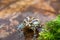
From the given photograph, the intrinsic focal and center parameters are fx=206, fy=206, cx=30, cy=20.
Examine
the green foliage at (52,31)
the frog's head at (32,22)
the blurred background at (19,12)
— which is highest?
the blurred background at (19,12)

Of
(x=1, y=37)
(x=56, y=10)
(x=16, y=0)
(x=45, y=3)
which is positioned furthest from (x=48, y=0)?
(x=1, y=37)

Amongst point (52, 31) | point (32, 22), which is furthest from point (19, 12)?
point (52, 31)

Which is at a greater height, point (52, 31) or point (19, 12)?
point (19, 12)

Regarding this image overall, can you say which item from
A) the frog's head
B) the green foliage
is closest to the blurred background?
the frog's head

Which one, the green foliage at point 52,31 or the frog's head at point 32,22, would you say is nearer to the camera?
the green foliage at point 52,31

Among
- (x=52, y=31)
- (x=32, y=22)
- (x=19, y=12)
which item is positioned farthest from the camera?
(x=19, y=12)

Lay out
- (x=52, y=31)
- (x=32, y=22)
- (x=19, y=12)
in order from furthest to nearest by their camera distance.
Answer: (x=19, y=12)
(x=32, y=22)
(x=52, y=31)

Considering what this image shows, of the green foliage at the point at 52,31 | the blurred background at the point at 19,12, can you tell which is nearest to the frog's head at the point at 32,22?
the blurred background at the point at 19,12

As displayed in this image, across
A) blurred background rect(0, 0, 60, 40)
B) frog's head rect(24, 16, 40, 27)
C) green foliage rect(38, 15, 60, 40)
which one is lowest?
green foliage rect(38, 15, 60, 40)

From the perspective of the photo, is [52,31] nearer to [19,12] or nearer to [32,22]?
[32,22]

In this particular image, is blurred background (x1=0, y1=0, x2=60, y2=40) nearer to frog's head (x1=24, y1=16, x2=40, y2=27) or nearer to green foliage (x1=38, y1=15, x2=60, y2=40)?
frog's head (x1=24, y1=16, x2=40, y2=27)

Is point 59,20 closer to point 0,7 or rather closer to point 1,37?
point 1,37

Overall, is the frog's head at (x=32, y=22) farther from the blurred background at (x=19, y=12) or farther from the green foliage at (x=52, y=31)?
the green foliage at (x=52, y=31)
